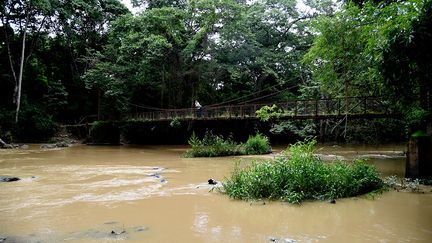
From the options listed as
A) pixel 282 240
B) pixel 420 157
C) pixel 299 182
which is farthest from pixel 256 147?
pixel 282 240

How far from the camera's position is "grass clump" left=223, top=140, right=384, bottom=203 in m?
7.89

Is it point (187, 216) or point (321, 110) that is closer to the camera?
point (187, 216)

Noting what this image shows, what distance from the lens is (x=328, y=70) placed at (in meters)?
14.3

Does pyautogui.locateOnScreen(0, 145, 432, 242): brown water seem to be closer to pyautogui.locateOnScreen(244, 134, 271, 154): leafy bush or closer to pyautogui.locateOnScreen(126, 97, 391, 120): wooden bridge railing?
pyautogui.locateOnScreen(126, 97, 391, 120): wooden bridge railing

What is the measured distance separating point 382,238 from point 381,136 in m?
22.0

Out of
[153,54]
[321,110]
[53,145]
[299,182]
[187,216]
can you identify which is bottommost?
[187,216]

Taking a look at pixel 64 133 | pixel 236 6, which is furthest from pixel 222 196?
pixel 64 133

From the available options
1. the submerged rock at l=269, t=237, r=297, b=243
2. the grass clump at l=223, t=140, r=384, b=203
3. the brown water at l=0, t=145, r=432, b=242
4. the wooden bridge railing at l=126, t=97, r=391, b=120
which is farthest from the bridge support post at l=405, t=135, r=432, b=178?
the submerged rock at l=269, t=237, r=297, b=243

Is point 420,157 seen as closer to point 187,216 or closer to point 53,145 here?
point 187,216

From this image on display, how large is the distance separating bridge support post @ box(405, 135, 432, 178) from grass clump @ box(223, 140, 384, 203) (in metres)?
2.15

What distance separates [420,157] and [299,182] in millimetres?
4306

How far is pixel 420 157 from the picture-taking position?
1004cm

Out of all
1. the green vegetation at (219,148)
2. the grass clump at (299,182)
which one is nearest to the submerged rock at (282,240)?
the grass clump at (299,182)

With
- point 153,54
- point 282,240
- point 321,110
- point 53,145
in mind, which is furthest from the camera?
point 53,145
